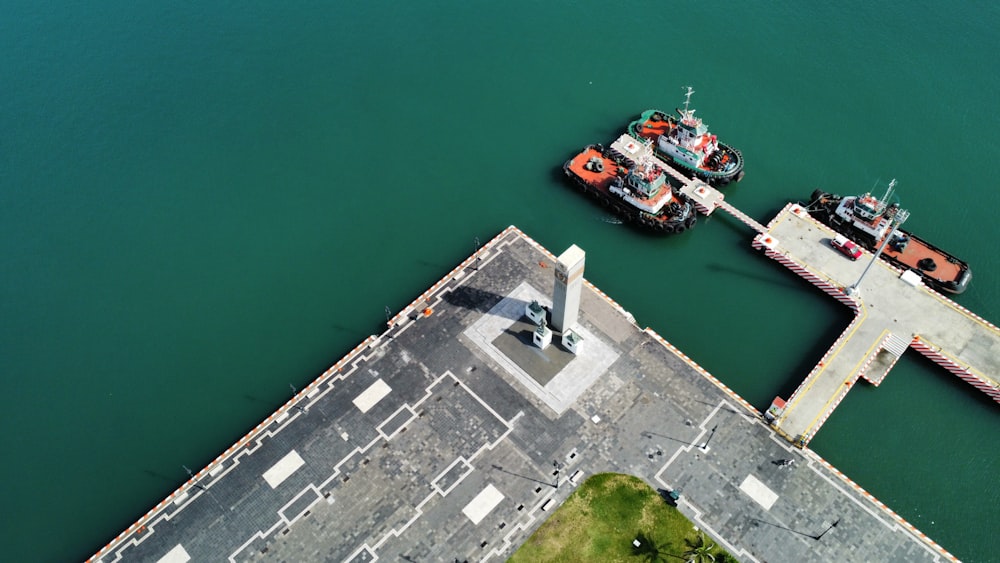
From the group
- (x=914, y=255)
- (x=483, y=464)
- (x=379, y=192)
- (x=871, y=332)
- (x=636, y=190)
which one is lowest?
(x=871, y=332)

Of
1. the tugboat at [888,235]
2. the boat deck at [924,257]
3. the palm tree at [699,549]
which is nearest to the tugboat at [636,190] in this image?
the tugboat at [888,235]

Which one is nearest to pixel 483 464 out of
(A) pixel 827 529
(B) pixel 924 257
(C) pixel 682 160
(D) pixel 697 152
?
(A) pixel 827 529

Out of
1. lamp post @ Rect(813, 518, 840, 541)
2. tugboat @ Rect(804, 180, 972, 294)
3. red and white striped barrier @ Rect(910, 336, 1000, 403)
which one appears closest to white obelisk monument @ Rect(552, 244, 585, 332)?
lamp post @ Rect(813, 518, 840, 541)

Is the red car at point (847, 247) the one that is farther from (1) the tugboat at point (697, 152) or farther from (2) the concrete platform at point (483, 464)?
(2) the concrete platform at point (483, 464)

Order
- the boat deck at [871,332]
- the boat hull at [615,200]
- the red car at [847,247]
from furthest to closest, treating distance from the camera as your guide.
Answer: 1. the boat hull at [615,200]
2. the red car at [847,247]
3. the boat deck at [871,332]

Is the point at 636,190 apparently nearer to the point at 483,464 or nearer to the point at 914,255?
the point at 914,255

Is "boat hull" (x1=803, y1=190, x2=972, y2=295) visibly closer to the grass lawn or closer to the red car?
the red car

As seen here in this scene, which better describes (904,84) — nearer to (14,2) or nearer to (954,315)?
(954,315)

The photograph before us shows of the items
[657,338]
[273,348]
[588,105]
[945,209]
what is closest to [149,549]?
[273,348]
